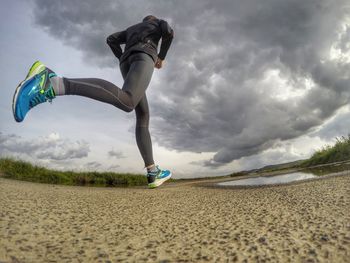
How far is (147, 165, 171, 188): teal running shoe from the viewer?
124 inches

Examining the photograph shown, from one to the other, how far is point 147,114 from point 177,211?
1875 millimetres

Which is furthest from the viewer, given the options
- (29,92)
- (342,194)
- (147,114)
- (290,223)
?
(147,114)

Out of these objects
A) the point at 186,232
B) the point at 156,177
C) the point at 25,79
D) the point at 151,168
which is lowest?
the point at 186,232

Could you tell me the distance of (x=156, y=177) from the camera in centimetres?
321

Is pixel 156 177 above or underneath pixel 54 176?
underneath

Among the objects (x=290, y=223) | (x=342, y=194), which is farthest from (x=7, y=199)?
(x=342, y=194)

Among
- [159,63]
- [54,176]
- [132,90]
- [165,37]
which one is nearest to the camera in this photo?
[132,90]

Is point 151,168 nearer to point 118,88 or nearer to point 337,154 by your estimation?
point 118,88

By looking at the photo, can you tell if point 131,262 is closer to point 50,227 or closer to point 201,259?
point 201,259

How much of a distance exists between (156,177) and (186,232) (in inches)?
84.7

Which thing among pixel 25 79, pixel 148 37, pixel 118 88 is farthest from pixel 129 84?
pixel 25 79

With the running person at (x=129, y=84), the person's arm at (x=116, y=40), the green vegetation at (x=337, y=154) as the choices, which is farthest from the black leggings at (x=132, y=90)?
the green vegetation at (x=337, y=154)

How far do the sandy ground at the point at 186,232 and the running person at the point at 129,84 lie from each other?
2.83 ft

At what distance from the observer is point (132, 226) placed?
1219 mm
